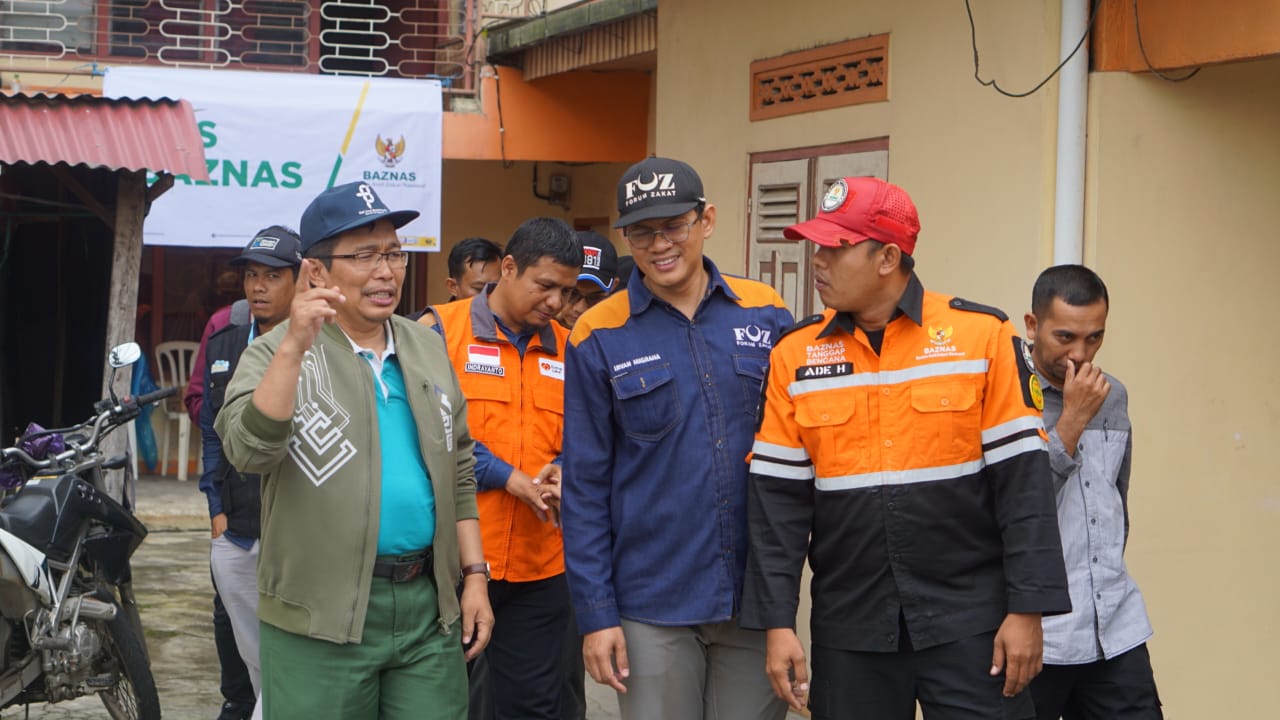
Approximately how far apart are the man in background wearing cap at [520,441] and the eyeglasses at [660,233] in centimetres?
92

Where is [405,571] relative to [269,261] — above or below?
below

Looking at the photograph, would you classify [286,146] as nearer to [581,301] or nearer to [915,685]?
[581,301]

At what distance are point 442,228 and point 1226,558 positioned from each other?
972 cm

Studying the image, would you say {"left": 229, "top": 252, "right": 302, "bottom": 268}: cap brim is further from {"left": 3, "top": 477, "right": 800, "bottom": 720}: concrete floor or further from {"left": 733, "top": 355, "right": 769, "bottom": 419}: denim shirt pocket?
{"left": 733, "top": 355, "right": 769, "bottom": 419}: denim shirt pocket

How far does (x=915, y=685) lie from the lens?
10.8ft

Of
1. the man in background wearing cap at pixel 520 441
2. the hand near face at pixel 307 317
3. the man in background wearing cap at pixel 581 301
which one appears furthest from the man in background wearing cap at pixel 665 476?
the man in background wearing cap at pixel 581 301

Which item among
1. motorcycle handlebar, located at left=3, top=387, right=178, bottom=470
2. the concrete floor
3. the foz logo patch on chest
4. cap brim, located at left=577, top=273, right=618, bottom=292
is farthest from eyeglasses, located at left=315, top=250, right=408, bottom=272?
the concrete floor

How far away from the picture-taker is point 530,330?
468 cm

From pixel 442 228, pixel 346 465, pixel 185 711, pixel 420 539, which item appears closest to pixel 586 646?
pixel 420 539

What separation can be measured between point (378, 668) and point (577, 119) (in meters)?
9.45

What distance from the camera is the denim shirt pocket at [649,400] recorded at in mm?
3537

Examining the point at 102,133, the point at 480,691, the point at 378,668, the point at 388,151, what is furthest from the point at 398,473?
the point at 388,151

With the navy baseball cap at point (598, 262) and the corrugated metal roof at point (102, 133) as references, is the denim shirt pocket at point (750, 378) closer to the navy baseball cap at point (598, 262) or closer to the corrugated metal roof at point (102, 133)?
the navy baseball cap at point (598, 262)

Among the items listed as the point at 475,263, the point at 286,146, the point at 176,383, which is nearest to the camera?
the point at 475,263
